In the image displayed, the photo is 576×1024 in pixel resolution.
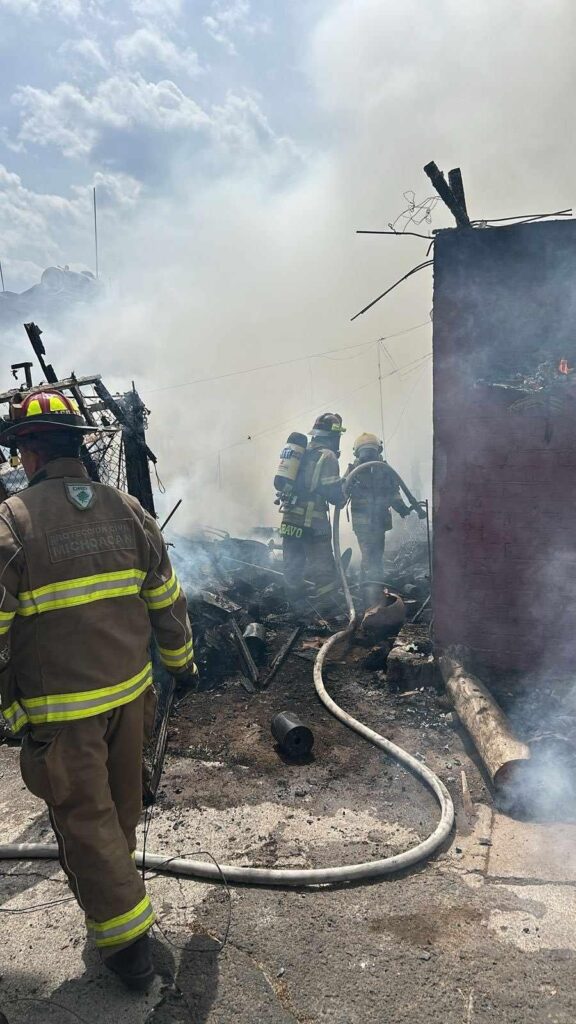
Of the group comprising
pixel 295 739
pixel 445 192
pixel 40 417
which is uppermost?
pixel 445 192

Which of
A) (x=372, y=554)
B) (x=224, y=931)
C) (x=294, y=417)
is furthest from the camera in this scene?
(x=294, y=417)

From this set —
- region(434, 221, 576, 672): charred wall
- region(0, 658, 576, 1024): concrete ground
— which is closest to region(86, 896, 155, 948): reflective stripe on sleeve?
region(0, 658, 576, 1024): concrete ground

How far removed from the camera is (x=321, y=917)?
261 centimetres

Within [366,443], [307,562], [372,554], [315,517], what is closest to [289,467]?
[315,517]

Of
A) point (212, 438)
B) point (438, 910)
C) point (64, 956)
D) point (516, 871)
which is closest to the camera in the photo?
point (64, 956)

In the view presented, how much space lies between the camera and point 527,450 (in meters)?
4.63

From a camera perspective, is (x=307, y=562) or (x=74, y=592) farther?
(x=307, y=562)

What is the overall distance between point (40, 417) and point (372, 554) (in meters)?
6.52

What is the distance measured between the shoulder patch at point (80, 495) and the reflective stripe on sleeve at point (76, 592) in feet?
0.93

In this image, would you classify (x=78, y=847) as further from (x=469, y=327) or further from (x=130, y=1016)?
(x=469, y=327)

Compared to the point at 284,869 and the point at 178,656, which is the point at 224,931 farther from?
the point at 178,656

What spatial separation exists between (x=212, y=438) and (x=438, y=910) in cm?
2062

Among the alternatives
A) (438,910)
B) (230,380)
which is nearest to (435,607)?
(438,910)

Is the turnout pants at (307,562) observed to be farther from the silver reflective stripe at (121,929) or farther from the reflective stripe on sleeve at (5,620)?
the reflective stripe on sleeve at (5,620)
